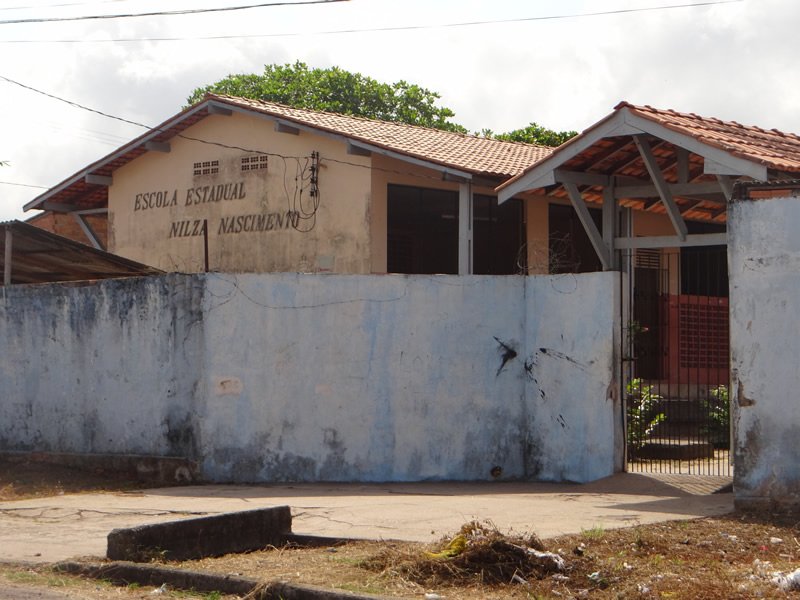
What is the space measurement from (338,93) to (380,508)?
1334 inches

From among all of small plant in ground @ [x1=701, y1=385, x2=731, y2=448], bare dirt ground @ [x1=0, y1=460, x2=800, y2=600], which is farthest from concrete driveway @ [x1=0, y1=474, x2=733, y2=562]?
small plant in ground @ [x1=701, y1=385, x2=731, y2=448]

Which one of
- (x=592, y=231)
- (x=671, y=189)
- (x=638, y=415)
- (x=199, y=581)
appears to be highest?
(x=671, y=189)

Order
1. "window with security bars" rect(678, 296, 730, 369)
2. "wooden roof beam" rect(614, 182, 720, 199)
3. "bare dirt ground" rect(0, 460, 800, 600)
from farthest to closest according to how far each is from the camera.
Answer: "window with security bars" rect(678, 296, 730, 369)
"wooden roof beam" rect(614, 182, 720, 199)
"bare dirt ground" rect(0, 460, 800, 600)

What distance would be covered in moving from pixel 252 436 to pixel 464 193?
6.25m

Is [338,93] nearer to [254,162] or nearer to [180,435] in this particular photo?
[254,162]

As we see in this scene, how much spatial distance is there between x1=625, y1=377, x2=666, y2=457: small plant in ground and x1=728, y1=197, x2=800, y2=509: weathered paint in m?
3.02

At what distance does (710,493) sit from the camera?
10.7 m

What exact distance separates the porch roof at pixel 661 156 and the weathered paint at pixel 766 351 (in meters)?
1.68

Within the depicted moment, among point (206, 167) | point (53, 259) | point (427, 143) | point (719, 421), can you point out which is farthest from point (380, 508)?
point (206, 167)

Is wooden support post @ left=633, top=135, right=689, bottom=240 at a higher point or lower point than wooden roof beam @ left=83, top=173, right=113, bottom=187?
lower

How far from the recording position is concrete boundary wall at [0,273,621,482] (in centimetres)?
1197

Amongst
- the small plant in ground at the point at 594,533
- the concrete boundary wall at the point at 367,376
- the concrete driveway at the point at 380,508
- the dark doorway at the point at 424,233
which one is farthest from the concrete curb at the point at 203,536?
the dark doorway at the point at 424,233

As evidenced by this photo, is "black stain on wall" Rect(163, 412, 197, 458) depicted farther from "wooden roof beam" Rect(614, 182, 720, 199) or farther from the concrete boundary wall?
"wooden roof beam" Rect(614, 182, 720, 199)

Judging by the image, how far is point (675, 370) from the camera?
17.7 m
